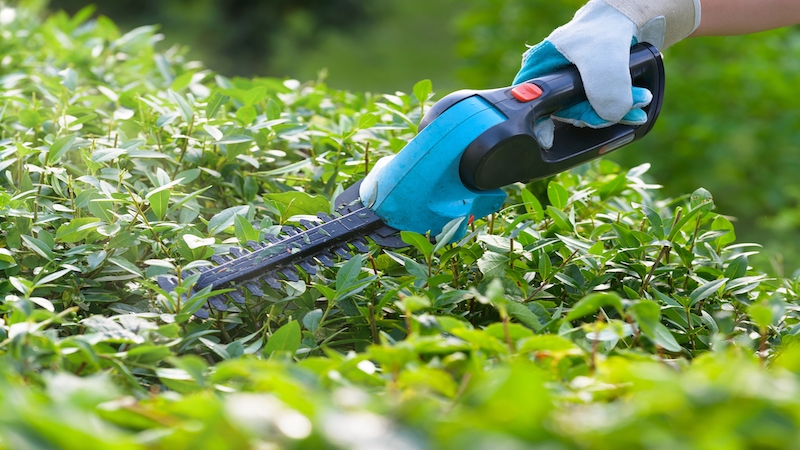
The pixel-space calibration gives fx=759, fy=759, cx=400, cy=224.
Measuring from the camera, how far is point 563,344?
1.06 metres

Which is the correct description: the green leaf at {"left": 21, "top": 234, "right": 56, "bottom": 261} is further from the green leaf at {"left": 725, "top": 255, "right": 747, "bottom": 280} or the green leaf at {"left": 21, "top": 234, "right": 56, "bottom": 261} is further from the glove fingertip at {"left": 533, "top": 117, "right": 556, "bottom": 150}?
the green leaf at {"left": 725, "top": 255, "right": 747, "bottom": 280}

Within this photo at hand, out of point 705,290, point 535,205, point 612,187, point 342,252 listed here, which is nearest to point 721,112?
point 612,187

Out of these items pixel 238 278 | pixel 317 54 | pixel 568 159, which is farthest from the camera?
pixel 317 54

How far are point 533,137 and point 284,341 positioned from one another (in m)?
0.72

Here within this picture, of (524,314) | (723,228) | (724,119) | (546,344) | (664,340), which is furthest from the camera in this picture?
(724,119)

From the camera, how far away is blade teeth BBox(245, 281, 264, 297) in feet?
4.71

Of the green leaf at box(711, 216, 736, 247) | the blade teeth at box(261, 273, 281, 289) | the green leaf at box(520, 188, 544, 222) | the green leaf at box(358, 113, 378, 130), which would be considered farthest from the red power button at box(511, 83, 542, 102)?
the blade teeth at box(261, 273, 281, 289)

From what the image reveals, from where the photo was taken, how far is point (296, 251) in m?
1.50

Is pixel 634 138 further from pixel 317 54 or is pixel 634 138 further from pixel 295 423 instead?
pixel 317 54

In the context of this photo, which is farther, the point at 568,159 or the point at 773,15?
the point at 773,15

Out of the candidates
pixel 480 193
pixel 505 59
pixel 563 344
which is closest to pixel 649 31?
pixel 480 193

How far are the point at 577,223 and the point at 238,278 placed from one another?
2.76 feet

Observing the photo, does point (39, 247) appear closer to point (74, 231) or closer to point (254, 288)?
point (74, 231)

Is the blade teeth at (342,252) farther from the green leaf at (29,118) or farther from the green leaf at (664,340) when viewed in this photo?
the green leaf at (29,118)
